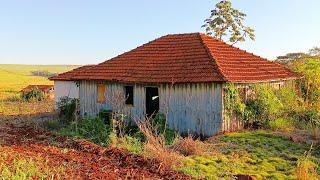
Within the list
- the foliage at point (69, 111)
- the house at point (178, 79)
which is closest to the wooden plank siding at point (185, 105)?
the house at point (178, 79)

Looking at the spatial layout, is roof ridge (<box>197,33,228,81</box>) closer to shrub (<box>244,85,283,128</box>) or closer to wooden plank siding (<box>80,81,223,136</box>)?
wooden plank siding (<box>80,81,223,136</box>)

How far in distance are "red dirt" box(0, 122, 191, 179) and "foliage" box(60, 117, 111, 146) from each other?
2.86 ft

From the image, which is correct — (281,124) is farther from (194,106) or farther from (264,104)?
(194,106)

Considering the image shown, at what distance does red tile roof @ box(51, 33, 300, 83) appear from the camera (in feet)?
61.4

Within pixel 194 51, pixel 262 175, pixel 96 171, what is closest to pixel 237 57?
pixel 194 51

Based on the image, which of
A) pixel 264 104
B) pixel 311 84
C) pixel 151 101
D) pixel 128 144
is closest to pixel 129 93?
pixel 151 101

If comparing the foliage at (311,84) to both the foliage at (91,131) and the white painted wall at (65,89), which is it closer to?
the foliage at (91,131)

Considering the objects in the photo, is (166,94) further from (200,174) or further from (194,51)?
(200,174)

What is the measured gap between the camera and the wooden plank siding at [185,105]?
58.6 feet

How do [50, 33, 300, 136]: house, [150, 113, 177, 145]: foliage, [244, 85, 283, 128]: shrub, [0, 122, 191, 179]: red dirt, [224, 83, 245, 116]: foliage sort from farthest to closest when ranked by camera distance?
[244, 85, 283, 128]: shrub → [50, 33, 300, 136]: house → [224, 83, 245, 116]: foliage → [150, 113, 177, 145]: foliage → [0, 122, 191, 179]: red dirt

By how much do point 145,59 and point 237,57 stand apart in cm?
432

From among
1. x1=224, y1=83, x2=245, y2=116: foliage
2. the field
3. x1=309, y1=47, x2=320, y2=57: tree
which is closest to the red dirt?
the field

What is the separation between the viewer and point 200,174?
11.3m

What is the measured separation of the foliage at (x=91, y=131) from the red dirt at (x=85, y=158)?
872mm
